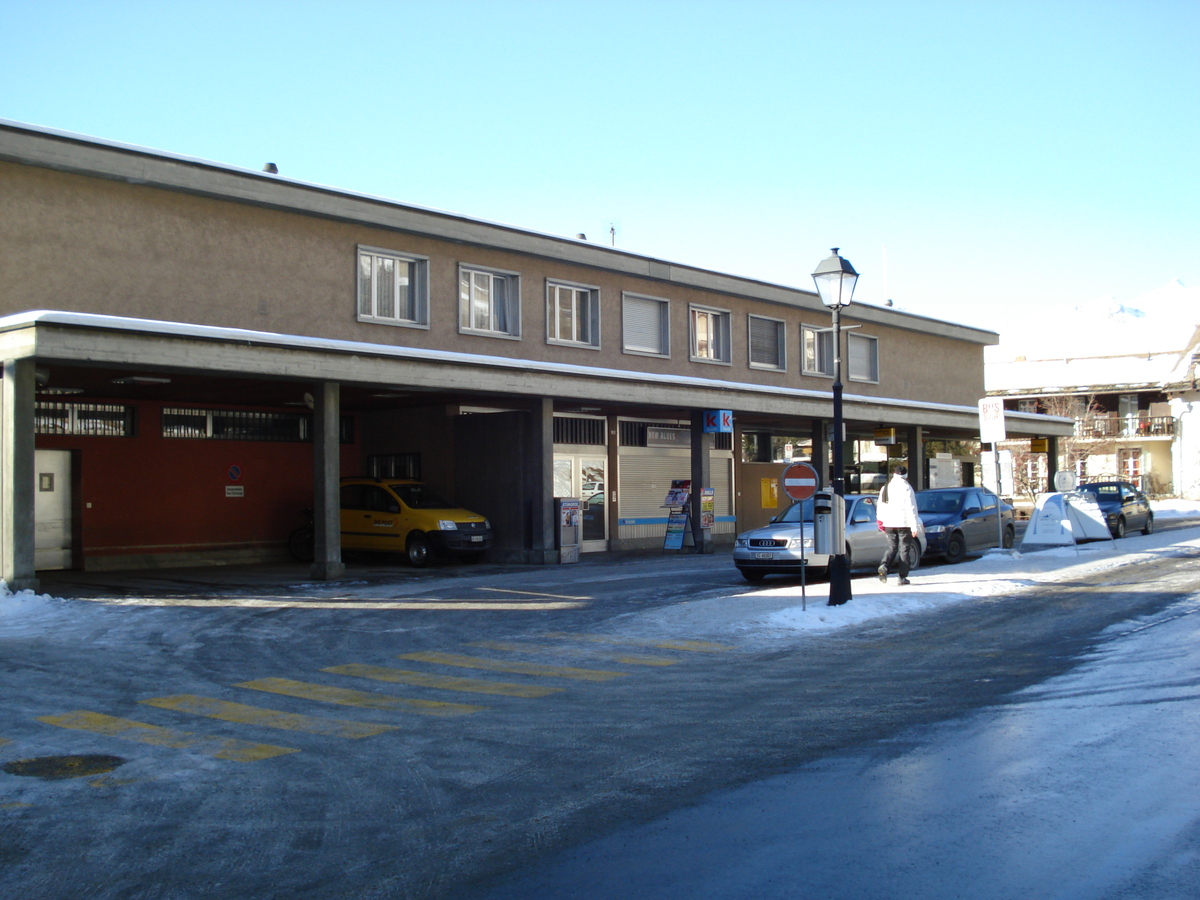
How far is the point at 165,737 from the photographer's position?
7859 millimetres

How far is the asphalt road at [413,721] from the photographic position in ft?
17.3

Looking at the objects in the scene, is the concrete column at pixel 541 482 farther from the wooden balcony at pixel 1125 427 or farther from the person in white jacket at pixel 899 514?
the wooden balcony at pixel 1125 427

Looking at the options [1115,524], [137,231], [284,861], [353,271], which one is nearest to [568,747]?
[284,861]

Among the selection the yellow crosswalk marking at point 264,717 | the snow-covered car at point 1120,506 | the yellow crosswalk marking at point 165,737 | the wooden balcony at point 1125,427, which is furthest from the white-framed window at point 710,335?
the wooden balcony at point 1125,427

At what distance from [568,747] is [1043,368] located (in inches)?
2686

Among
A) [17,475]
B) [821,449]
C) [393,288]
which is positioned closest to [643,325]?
[821,449]

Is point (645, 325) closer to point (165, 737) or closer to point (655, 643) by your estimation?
point (655, 643)

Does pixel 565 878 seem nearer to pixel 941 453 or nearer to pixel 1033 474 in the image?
pixel 941 453

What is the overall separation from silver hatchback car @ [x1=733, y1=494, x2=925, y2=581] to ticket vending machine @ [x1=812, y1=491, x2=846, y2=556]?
58.7 inches

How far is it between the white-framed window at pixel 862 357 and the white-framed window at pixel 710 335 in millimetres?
5570

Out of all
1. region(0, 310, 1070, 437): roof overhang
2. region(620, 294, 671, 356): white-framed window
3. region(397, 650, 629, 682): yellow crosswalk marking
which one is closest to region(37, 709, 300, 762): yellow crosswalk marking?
region(397, 650, 629, 682): yellow crosswalk marking

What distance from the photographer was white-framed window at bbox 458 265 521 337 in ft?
74.5

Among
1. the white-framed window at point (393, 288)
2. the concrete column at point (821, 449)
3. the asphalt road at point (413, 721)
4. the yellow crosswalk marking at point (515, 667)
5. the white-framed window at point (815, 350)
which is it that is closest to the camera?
the asphalt road at point (413, 721)

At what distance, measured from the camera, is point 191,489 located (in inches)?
888
